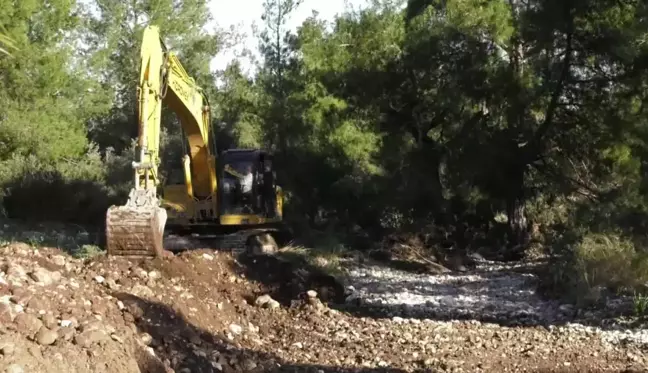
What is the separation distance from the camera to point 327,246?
2356 centimetres

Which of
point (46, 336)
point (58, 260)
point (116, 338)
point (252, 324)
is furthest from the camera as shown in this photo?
point (252, 324)

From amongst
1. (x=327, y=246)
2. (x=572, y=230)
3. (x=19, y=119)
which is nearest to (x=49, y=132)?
(x=19, y=119)

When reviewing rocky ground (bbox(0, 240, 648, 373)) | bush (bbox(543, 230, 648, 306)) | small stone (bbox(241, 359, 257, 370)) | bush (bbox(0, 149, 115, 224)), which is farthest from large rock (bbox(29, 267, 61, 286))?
bush (bbox(0, 149, 115, 224))

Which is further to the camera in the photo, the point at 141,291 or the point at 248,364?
the point at 141,291

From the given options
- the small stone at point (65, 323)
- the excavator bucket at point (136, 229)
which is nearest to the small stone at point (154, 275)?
the excavator bucket at point (136, 229)

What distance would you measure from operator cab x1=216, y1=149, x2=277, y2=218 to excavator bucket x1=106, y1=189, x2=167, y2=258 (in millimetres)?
6775

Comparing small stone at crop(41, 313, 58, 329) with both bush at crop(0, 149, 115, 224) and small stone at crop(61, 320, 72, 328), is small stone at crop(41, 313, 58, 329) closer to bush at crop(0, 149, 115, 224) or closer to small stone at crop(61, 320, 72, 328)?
small stone at crop(61, 320, 72, 328)

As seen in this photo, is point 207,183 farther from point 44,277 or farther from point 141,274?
point 44,277

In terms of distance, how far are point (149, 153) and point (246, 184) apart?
Answer: 21.4 ft

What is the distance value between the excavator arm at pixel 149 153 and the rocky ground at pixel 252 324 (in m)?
0.35

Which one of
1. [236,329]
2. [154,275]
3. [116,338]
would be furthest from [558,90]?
[116,338]

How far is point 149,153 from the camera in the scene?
12523 millimetres

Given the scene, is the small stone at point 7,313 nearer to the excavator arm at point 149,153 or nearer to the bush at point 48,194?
the excavator arm at point 149,153

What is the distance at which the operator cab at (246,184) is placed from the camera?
18.8 m
